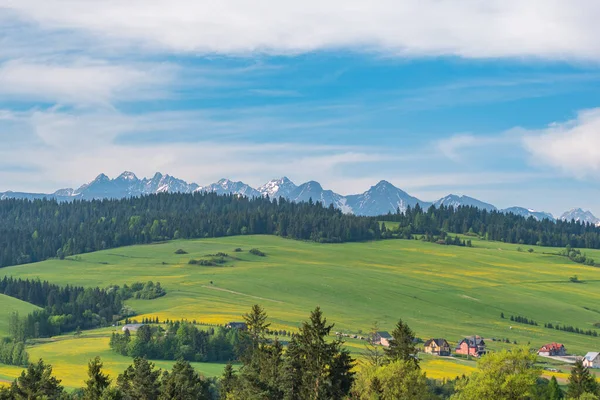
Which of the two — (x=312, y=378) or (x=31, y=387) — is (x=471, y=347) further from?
(x=31, y=387)

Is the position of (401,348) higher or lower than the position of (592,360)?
higher

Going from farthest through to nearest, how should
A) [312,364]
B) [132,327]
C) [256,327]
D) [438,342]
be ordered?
[132,327]
[438,342]
[256,327]
[312,364]

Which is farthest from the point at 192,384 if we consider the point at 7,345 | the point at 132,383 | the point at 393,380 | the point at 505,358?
the point at 7,345

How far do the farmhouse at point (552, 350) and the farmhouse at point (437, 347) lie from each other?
791 inches

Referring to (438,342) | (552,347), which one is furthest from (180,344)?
(552,347)

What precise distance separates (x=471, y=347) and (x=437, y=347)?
729 centimetres

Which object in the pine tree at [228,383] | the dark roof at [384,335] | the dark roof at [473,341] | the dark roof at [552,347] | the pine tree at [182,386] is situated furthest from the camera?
the dark roof at [384,335]

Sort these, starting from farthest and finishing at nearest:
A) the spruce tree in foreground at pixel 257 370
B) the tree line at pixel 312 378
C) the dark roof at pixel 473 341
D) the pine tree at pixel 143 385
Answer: the dark roof at pixel 473 341 < the pine tree at pixel 143 385 < the tree line at pixel 312 378 < the spruce tree in foreground at pixel 257 370

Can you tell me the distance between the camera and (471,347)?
175875 mm

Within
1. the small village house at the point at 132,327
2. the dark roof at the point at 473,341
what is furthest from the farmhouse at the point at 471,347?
the small village house at the point at 132,327

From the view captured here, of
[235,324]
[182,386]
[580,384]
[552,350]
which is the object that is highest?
[580,384]

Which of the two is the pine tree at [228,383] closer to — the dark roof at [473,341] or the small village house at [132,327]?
the small village house at [132,327]

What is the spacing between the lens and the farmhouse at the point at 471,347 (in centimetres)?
17388

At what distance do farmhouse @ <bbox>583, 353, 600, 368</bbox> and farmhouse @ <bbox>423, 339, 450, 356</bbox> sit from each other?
28.3 metres
